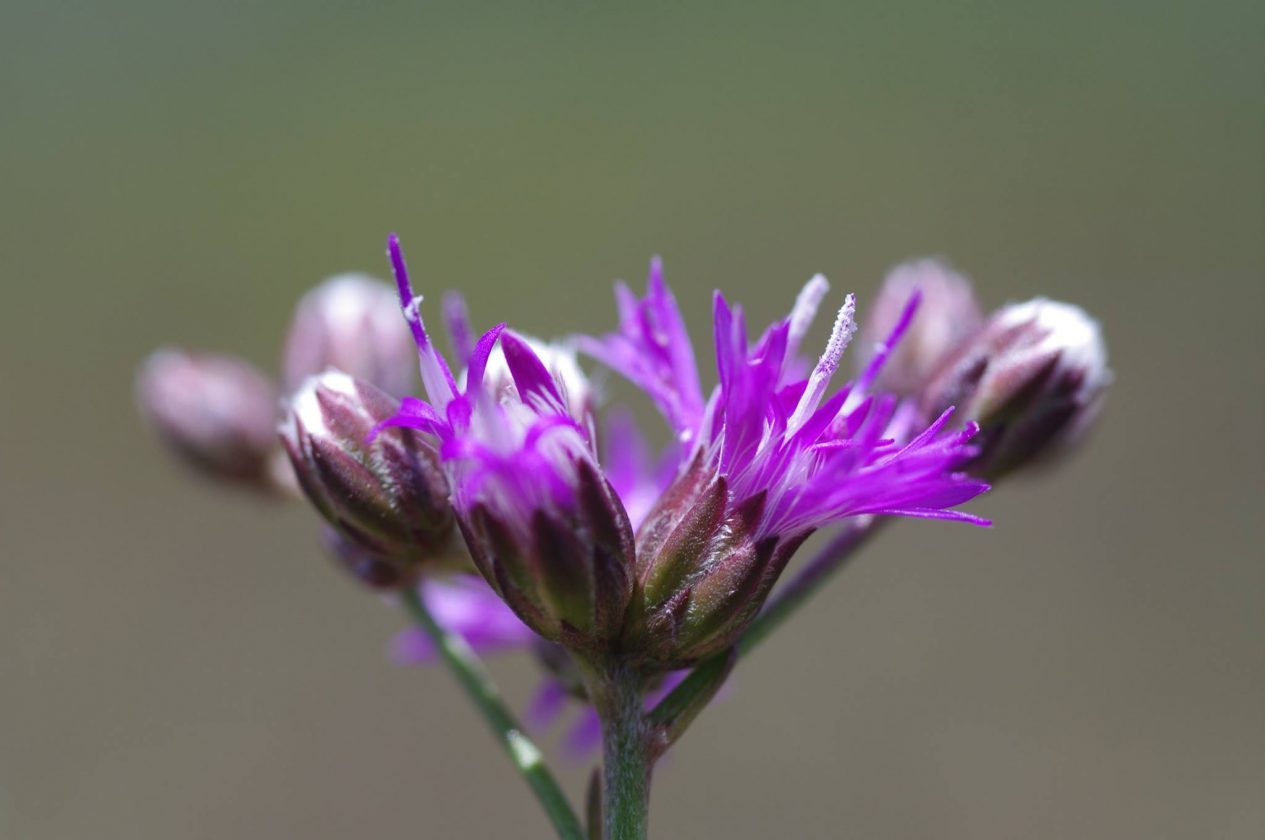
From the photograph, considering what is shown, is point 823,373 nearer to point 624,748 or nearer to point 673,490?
point 673,490

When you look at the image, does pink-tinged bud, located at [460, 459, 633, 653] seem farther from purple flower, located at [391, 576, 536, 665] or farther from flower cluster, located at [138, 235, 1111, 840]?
purple flower, located at [391, 576, 536, 665]

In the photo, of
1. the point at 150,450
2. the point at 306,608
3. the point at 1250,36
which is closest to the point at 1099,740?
the point at 306,608

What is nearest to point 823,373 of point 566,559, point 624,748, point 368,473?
point 566,559

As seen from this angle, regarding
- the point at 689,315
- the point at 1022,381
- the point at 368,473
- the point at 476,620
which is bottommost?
the point at 689,315

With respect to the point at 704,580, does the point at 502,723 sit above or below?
below

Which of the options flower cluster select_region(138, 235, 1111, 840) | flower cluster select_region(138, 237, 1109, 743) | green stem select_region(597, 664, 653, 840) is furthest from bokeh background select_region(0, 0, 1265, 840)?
green stem select_region(597, 664, 653, 840)
